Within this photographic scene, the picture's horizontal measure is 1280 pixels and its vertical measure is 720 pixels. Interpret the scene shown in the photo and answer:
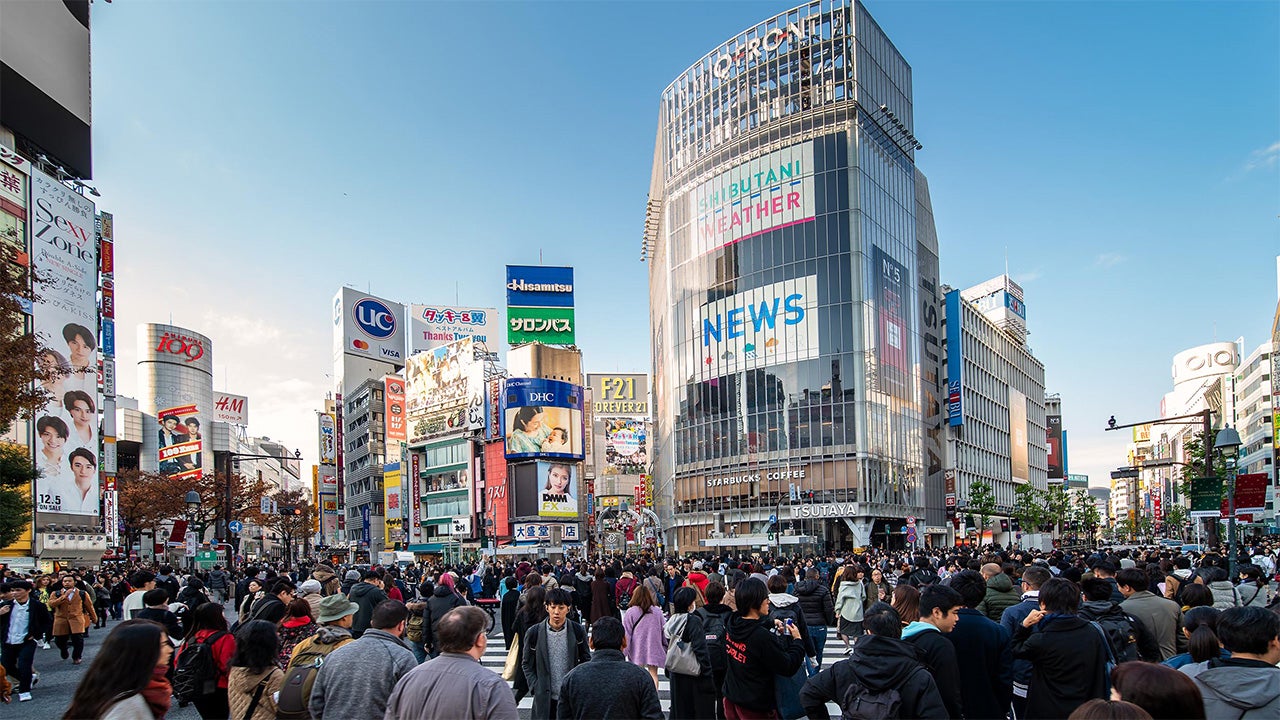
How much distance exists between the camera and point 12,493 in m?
40.6

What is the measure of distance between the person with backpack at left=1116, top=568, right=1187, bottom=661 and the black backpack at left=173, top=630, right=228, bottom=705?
7606 mm

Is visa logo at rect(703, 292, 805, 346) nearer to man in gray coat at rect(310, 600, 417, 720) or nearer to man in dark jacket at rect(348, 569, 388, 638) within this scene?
man in dark jacket at rect(348, 569, 388, 638)

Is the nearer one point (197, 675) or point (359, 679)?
point (359, 679)

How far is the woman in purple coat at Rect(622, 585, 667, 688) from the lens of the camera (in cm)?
900

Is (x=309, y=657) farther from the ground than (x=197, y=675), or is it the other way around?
(x=309, y=657)

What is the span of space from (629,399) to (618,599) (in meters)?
105

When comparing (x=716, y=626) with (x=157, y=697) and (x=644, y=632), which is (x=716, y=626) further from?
(x=157, y=697)

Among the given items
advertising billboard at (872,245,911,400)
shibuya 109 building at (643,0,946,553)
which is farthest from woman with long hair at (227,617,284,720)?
advertising billboard at (872,245,911,400)

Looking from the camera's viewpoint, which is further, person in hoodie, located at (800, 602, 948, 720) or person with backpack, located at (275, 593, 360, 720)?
person with backpack, located at (275, 593, 360, 720)

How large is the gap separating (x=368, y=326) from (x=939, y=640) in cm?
11165

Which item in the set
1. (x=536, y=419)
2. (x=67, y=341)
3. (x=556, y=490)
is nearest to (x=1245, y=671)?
(x=67, y=341)

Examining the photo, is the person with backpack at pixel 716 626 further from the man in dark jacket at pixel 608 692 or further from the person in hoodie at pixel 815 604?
the person in hoodie at pixel 815 604

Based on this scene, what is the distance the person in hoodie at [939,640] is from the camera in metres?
5.58

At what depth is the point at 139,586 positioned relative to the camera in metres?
12.0
